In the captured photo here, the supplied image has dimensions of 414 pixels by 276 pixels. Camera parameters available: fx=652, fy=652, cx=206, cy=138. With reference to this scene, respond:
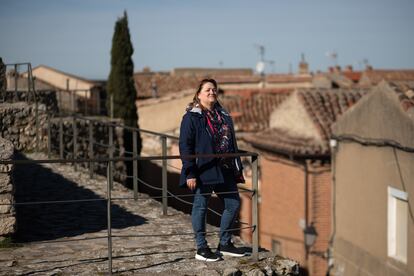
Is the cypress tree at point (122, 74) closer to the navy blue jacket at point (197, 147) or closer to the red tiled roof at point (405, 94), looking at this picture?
the red tiled roof at point (405, 94)

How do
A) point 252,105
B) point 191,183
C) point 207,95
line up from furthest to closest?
point 252,105
point 207,95
point 191,183

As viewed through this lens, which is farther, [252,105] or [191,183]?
[252,105]

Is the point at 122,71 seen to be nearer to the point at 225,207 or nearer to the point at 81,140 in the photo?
the point at 81,140

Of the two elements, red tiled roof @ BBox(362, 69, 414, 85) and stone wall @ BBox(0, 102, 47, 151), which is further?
red tiled roof @ BBox(362, 69, 414, 85)

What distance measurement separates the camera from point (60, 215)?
27.5ft

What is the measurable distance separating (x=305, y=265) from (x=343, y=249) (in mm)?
3617

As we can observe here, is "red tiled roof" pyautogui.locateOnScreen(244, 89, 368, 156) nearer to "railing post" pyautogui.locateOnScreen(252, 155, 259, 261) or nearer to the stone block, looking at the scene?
"railing post" pyautogui.locateOnScreen(252, 155, 259, 261)

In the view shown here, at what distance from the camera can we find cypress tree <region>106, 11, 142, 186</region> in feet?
85.7

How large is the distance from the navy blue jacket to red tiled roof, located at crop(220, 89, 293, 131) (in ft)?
69.6

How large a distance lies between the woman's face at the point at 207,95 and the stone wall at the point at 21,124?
7.28 metres

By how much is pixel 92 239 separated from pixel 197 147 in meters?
1.83

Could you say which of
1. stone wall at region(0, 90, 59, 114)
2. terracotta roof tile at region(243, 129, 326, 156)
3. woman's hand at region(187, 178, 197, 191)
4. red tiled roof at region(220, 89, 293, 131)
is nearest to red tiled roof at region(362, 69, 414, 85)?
red tiled roof at region(220, 89, 293, 131)

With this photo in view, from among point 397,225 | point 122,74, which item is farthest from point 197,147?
point 122,74

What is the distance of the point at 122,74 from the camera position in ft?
89.2
